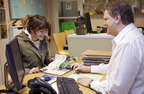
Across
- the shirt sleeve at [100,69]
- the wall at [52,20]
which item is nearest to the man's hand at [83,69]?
the shirt sleeve at [100,69]

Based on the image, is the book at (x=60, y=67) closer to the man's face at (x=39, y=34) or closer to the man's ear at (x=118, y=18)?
the man's face at (x=39, y=34)

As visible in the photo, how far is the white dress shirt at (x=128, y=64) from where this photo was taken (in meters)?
1.10

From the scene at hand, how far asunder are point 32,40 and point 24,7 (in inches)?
81.9

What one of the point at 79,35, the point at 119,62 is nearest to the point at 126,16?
the point at 119,62

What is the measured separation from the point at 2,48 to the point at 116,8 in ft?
9.05

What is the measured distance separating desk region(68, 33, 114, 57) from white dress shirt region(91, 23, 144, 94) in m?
1.24

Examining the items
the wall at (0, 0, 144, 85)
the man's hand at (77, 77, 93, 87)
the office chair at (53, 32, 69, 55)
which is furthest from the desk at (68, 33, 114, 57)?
the wall at (0, 0, 144, 85)

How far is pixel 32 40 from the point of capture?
7.04ft

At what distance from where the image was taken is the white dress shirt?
43.3 inches

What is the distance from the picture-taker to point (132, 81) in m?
1.14

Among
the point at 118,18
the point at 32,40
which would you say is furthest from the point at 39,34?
the point at 118,18

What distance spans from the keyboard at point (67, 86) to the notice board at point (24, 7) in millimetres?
2613

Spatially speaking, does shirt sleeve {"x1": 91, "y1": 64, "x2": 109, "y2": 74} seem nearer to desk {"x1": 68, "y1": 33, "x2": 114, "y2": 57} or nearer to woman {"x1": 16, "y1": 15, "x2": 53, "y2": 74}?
woman {"x1": 16, "y1": 15, "x2": 53, "y2": 74}

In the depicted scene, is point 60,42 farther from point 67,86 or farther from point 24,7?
point 67,86
